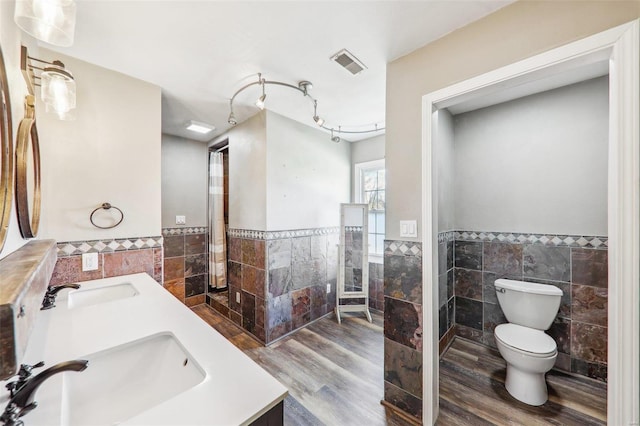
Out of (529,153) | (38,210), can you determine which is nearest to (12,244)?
(38,210)

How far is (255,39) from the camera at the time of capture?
1546 millimetres

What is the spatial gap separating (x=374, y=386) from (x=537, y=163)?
2442 mm

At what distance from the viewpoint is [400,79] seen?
172cm

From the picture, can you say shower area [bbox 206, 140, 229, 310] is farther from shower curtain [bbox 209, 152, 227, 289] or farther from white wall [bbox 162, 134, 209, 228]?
white wall [bbox 162, 134, 209, 228]

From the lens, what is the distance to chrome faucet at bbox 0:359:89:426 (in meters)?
0.55

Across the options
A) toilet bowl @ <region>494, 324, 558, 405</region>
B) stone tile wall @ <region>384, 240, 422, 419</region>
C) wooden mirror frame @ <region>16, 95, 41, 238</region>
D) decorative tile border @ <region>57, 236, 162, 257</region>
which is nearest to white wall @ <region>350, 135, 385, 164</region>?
stone tile wall @ <region>384, 240, 422, 419</region>

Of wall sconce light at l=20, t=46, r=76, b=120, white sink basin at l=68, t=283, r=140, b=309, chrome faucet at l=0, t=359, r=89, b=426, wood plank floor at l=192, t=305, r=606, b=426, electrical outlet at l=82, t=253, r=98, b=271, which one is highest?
wall sconce light at l=20, t=46, r=76, b=120

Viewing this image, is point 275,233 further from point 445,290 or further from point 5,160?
point 5,160

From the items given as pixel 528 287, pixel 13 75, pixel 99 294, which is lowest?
pixel 528 287

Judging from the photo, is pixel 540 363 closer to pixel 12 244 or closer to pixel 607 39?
pixel 607 39

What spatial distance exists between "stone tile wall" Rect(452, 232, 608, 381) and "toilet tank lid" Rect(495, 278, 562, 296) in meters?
0.12

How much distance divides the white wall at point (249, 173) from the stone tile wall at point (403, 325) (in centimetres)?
145

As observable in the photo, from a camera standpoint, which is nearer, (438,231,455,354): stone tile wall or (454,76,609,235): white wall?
(454,76,609,235): white wall

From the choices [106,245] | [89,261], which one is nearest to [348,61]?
[106,245]
